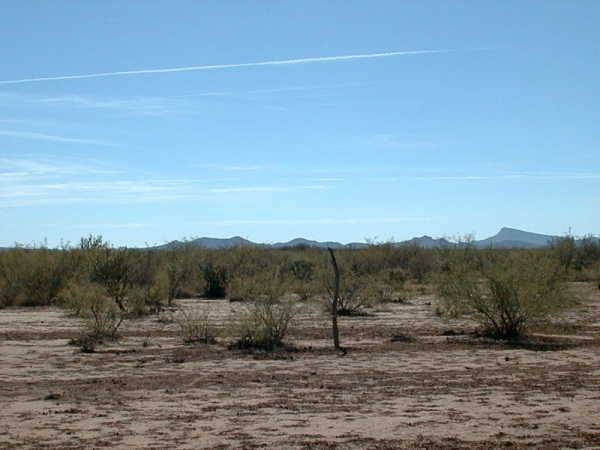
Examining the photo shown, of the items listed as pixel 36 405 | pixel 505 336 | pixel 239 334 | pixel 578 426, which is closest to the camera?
pixel 578 426

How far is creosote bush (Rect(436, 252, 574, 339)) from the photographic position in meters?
23.8

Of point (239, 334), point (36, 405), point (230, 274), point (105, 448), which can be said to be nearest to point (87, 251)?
point (230, 274)

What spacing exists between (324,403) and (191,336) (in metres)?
9.44

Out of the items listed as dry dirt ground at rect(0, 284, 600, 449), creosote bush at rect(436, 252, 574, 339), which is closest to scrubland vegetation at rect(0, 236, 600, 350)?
creosote bush at rect(436, 252, 574, 339)

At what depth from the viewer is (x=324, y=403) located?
14.1 metres

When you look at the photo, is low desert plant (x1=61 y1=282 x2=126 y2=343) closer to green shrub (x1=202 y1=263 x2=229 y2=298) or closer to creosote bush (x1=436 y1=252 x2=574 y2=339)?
creosote bush (x1=436 y1=252 x2=574 y2=339)

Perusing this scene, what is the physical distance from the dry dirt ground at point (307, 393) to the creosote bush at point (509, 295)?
0.74 metres

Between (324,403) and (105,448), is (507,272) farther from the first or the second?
(105,448)

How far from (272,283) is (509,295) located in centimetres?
607

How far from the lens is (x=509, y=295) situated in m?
23.9

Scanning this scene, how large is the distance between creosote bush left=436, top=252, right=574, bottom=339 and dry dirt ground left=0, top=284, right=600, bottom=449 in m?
0.74

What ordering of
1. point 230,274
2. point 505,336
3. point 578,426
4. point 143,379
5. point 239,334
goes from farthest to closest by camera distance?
point 230,274 → point 505,336 → point 239,334 → point 143,379 → point 578,426

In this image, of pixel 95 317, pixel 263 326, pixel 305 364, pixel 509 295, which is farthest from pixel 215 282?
pixel 305 364

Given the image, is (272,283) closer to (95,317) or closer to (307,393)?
(95,317)
